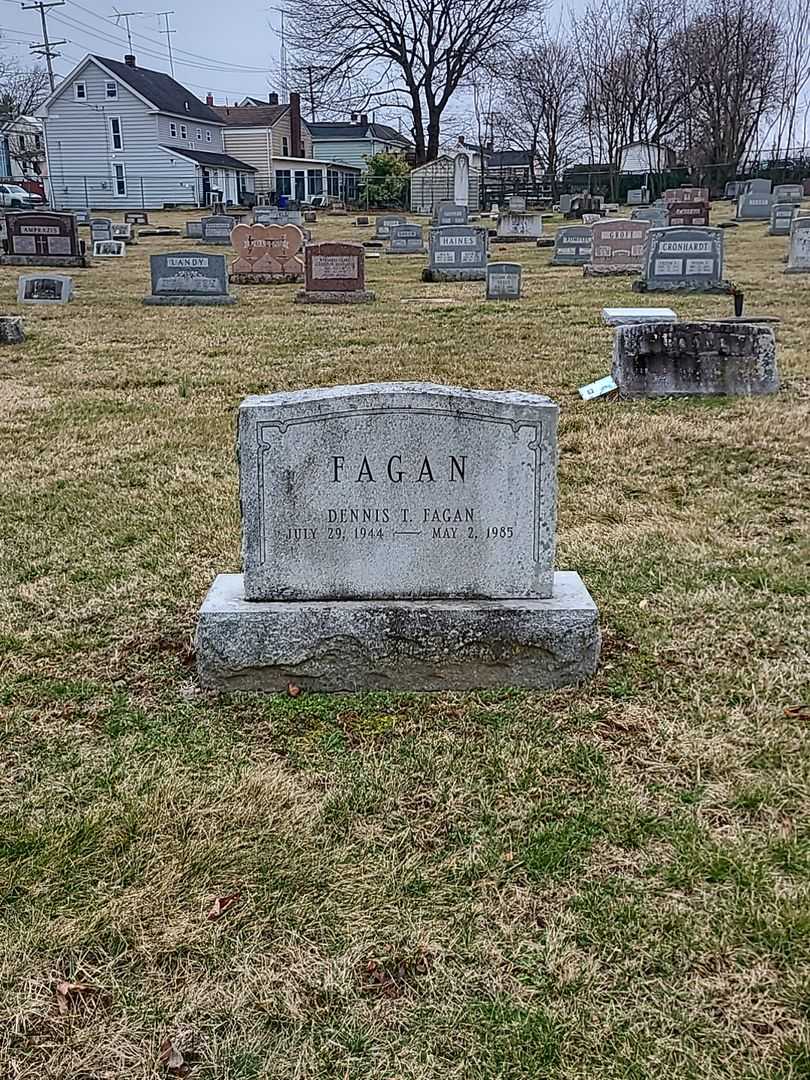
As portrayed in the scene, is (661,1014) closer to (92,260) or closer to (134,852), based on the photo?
(134,852)

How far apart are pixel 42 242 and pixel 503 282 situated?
1387cm

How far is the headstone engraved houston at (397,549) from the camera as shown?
3412 mm

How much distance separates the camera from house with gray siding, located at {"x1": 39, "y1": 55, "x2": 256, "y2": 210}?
5094 cm

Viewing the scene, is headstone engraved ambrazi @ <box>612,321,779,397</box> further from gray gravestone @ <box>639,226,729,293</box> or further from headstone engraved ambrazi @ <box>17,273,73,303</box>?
headstone engraved ambrazi @ <box>17,273,73,303</box>

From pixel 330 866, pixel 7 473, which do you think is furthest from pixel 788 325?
pixel 330 866

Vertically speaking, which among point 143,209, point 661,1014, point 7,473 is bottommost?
point 661,1014

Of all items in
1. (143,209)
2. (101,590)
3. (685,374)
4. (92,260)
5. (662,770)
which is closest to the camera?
(662,770)

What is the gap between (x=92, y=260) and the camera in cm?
2575

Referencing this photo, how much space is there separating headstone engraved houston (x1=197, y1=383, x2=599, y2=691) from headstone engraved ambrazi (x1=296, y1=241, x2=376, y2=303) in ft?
44.2

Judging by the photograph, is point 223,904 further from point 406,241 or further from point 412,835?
point 406,241

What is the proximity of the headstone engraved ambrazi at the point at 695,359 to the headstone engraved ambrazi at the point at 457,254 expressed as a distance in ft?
41.6

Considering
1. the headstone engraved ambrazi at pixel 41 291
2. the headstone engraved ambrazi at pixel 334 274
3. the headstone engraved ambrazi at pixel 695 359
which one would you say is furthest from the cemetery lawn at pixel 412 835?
the headstone engraved ambrazi at pixel 41 291

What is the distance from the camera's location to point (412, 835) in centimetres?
276

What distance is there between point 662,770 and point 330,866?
44.9 inches
